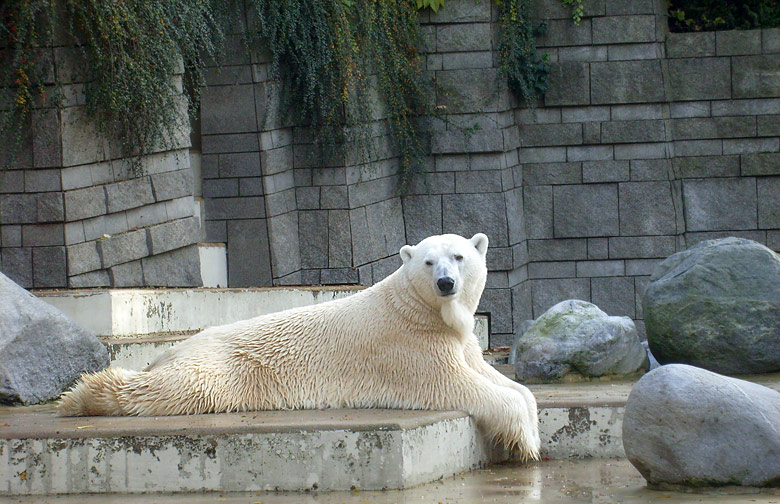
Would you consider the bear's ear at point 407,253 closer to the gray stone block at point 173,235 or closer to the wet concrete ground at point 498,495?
the wet concrete ground at point 498,495

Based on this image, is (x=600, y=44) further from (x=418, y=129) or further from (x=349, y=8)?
(x=349, y=8)

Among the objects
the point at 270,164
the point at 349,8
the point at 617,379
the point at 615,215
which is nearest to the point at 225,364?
the point at 617,379

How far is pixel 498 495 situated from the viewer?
400 cm

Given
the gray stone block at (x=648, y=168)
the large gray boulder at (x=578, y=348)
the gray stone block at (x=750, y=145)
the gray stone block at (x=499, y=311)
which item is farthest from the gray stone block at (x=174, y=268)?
the gray stone block at (x=750, y=145)

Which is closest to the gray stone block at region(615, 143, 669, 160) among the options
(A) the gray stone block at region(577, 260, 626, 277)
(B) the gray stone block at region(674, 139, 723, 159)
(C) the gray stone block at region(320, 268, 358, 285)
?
(B) the gray stone block at region(674, 139, 723, 159)

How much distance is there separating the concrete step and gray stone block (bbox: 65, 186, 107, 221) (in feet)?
1.69

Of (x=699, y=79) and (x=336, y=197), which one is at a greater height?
Result: (x=699, y=79)

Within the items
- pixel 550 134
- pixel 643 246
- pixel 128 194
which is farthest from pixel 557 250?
pixel 128 194

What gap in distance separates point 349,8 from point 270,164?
1437 millimetres

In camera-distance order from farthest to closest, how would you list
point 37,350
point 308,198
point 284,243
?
point 308,198
point 284,243
point 37,350

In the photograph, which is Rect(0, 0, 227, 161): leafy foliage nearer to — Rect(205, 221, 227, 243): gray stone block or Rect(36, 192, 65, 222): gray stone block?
Rect(36, 192, 65, 222): gray stone block

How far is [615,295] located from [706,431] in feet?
19.7

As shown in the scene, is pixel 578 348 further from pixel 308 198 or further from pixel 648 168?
pixel 648 168

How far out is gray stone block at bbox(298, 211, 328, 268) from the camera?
29.0 feet
